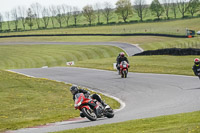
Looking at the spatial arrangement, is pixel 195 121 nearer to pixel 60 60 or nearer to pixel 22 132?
pixel 22 132

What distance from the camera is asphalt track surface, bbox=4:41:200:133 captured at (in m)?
14.4

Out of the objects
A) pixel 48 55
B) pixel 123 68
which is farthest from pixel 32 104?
pixel 48 55

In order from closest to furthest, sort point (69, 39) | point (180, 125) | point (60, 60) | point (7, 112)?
1. point (180, 125)
2. point (7, 112)
3. point (60, 60)
4. point (69, 39)

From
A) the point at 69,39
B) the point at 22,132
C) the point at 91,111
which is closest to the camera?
the point at 22,132

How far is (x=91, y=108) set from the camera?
1435 centimetres

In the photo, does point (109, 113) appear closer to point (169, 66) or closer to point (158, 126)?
point (158, 126)

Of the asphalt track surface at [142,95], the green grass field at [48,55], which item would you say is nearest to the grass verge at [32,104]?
the asphalt track surface at [142,95]

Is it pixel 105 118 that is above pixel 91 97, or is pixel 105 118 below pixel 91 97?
below

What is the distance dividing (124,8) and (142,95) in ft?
529

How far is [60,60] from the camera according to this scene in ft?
212

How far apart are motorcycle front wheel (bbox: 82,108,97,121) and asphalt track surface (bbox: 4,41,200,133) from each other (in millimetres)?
205

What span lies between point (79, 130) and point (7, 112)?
20.2 ft

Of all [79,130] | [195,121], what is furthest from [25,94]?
[195,121]

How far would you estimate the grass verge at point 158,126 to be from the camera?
10617 mm
